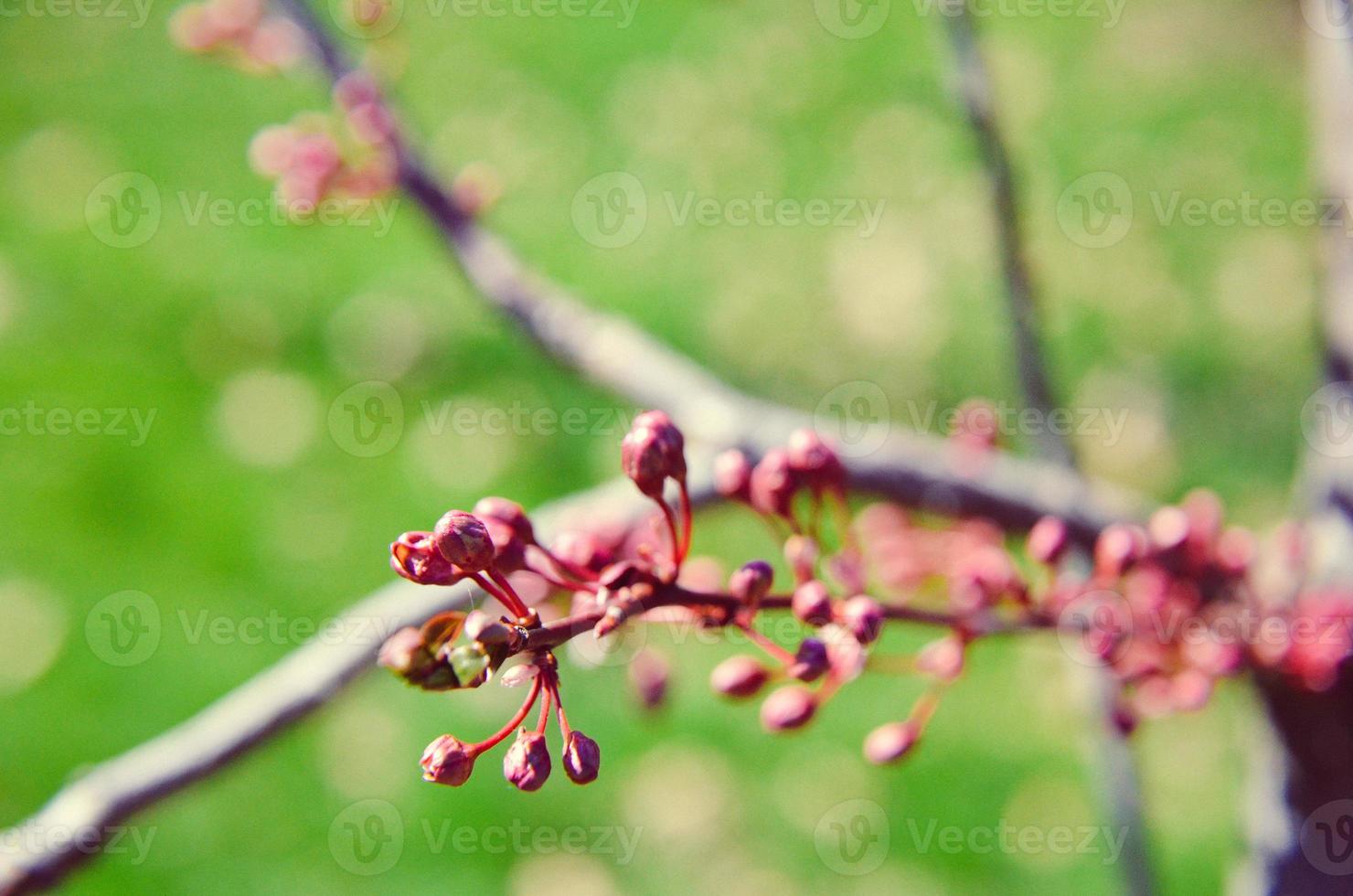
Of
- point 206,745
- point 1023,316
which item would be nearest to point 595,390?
point 1023,316

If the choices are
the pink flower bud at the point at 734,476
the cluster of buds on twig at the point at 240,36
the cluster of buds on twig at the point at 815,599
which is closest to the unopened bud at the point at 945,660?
the cluster of buds on twig at the point at 815,599

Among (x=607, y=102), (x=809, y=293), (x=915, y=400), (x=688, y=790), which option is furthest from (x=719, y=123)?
(x=688, y=790)

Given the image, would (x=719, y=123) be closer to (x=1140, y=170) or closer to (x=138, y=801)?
(x=1140, y=170)

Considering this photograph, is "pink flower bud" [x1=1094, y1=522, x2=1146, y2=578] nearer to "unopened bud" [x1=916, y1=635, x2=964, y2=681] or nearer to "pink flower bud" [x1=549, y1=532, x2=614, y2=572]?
"unopened bud" [x1=916, y1=635, x2=964, y2=681]

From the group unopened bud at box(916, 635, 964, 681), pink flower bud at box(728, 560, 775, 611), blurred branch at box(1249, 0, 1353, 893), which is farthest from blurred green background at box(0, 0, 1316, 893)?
pink flower bud at box(728, 560, 775, 611)

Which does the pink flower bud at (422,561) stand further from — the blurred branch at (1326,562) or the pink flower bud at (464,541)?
the blurred branch at (1326,562)

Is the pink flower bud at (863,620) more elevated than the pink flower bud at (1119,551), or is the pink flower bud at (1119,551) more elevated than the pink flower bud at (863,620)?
the pink flower bud at (863,620)

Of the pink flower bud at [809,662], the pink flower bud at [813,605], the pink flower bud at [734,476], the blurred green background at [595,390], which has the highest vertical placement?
the pink flower bud at [734,476]
